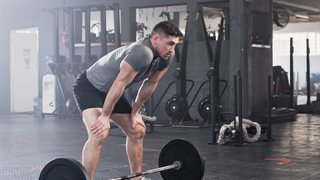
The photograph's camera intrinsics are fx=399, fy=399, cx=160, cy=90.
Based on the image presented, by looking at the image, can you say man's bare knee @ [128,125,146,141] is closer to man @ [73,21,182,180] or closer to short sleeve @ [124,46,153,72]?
man @ [73,21,182,180]

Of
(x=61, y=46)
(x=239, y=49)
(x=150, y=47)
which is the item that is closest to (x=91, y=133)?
(x=150, y=47)

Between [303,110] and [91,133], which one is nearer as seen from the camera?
[91,133]

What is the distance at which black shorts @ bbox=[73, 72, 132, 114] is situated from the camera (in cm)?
239

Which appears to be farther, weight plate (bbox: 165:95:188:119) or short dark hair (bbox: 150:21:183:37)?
weight plate (bbox: 165:95:188:119)

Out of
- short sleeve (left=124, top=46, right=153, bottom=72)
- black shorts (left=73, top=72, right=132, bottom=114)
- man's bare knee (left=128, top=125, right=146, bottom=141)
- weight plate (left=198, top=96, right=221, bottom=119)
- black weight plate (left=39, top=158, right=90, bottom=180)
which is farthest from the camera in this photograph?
weight plate (left=198, top=96, right=221, bottom=119)

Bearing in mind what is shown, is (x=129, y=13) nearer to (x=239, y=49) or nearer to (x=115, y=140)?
(x=239, y=49)

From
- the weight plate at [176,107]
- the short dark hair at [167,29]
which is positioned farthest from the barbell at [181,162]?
the weight plate at [176,107]

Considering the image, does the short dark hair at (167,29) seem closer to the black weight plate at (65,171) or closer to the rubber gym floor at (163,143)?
the black weight plate at (65,171)

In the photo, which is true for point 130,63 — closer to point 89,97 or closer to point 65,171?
point 89,97

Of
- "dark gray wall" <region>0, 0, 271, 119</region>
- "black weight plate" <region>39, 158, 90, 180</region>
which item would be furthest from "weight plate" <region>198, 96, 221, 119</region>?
"black weight plate" <region>39, 158, 90, 180</region>

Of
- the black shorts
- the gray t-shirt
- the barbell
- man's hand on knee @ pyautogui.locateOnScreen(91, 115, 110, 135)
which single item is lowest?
the barbell

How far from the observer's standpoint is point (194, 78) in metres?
7.66

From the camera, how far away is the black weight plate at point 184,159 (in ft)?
8.47

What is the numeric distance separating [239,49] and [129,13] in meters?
2.39
